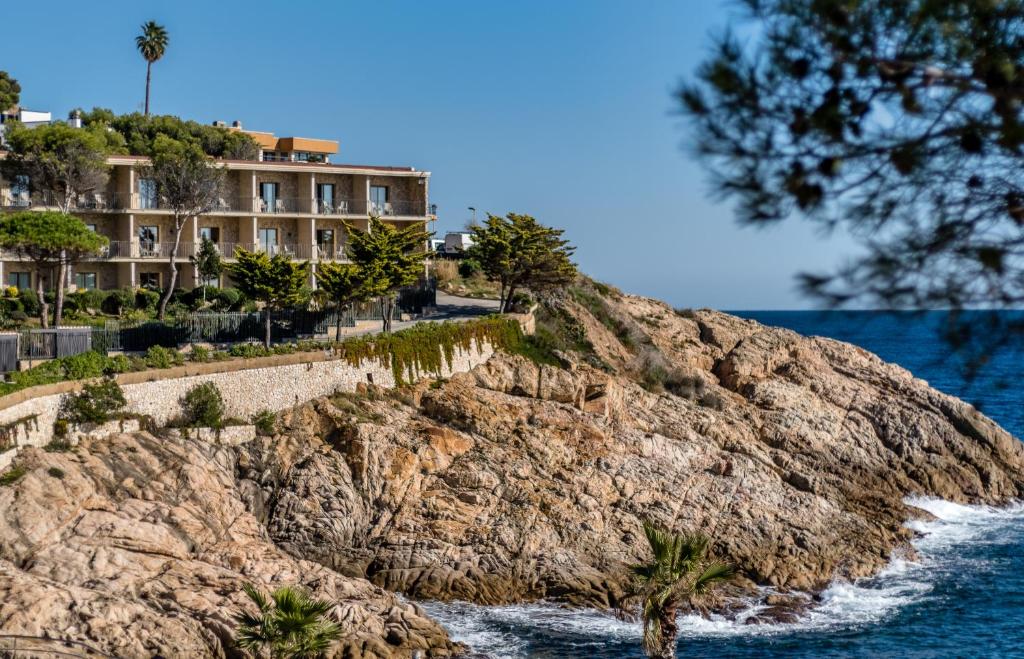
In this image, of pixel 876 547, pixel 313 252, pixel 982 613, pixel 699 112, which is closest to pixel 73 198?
Result: pixel 313 252

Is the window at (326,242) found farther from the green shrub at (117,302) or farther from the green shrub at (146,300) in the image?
the green shrub at (117,302)

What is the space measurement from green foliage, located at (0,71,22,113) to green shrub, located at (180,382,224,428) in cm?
4859

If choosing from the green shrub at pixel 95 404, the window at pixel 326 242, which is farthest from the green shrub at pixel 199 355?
the window at pixel 326 242

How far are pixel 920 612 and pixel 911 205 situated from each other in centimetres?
2610

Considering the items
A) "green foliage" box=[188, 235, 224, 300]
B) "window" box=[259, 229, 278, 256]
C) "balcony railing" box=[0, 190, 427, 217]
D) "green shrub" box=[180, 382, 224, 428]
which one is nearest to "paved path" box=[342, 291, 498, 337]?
"balcony railing" box=[0, 190, 427, 217]

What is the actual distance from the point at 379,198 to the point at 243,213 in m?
7.60

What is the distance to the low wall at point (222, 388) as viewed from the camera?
32.2 m

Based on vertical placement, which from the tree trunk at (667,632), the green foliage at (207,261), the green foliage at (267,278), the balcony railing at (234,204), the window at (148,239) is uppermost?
the balcony railing at (234,204)

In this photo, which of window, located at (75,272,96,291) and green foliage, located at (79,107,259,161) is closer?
window, located at (75,272,96,291)

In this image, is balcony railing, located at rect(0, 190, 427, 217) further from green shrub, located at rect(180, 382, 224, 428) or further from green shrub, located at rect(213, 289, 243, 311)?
green shrub, located at rect(180, 382, 224, 428)

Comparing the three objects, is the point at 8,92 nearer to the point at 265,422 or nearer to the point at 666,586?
the point at 265,422

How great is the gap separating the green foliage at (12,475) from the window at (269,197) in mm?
31789

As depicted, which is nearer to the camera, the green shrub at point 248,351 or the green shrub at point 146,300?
the green shrub at point 248,351

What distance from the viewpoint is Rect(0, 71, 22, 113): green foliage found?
7712 cm
